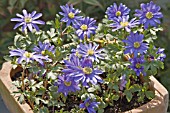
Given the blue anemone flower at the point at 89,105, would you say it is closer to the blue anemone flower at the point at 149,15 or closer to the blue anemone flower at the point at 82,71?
the blue anemone flower at the point at 82,71

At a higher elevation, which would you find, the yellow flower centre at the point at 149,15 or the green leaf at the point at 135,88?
the yellow flower centre at the point at 149,15

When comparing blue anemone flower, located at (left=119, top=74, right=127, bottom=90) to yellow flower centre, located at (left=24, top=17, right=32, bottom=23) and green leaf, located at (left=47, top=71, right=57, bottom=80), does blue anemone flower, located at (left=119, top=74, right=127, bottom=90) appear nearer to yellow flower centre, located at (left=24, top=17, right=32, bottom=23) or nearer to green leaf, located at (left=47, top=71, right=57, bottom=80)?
green leaf, located at (left=47, top=71, right=57, bottom=80)

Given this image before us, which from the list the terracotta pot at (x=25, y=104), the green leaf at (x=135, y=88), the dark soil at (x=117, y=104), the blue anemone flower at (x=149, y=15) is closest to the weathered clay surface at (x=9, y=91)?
the terracotta pot at (x=25, y=104)

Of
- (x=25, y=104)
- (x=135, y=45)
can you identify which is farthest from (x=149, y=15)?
(x=25, y=104)

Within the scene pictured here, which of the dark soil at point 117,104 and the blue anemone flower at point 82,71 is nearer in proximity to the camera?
the blue anemone flower at point 82,71

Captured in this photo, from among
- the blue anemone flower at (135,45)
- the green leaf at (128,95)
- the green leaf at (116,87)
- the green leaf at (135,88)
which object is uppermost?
the blue anemone flower at (135,45)

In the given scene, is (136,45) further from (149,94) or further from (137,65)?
(149,94)

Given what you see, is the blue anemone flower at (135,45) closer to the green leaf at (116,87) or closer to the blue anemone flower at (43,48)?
the green leaf at (116,87)

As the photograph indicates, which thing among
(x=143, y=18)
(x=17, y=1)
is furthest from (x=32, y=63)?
(x=17, y=1)
